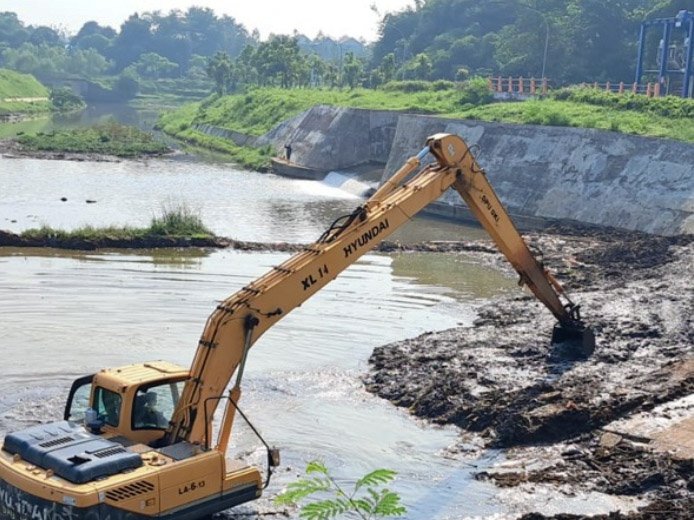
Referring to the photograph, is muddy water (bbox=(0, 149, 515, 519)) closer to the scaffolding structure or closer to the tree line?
the scaffolding structure

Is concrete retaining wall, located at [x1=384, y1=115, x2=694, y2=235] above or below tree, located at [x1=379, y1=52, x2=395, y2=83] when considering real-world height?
below

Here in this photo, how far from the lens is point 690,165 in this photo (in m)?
34.2

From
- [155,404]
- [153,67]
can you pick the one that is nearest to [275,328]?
[155,404]

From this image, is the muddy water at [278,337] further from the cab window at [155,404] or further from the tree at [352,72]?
the tree at [352,72]

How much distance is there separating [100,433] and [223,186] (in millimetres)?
38335

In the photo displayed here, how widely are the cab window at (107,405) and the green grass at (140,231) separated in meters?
18.6

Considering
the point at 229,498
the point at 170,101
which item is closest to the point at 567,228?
the point at 229,498

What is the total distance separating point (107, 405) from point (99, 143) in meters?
56.6

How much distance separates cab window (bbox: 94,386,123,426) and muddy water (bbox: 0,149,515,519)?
2.56m

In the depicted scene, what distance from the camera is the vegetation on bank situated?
62625 millimetres

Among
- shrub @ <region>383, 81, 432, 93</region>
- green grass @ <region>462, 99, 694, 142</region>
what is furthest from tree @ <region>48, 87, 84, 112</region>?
green grass @ <region>462, 99, 694, 142</region>

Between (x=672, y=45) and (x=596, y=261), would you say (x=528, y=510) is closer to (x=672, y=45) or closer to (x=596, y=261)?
(x=596, y=261)

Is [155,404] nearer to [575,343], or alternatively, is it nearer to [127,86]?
[575,343]

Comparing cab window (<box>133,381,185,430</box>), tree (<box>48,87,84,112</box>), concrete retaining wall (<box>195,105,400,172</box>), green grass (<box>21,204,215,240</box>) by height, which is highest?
tree (<box>48,87,84,112</box>)
